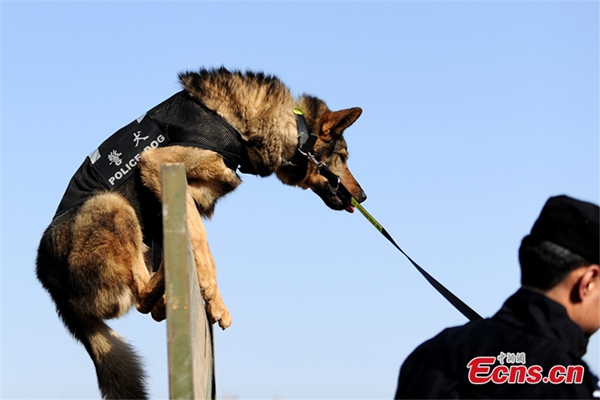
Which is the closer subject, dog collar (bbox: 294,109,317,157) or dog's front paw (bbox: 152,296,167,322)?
A: dog's front paw (bbox: 152,296,167,322)

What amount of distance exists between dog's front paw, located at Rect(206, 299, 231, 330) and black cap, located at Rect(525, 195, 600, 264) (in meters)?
2.57

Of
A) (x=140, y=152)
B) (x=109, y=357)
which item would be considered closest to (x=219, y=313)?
(x=109, y=357)

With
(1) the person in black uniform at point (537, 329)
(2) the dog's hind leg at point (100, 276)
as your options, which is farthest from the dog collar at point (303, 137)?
(1) the person in black uniform at point (537, 329)

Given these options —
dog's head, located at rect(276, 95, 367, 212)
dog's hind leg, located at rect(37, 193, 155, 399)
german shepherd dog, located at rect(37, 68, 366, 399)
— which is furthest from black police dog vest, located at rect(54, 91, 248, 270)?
dog's head, located at rect(276, 95, 367, 212)

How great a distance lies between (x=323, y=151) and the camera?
6781 mm

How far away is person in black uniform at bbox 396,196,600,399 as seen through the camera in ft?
8.46

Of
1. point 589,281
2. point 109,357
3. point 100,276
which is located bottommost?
point 109,357

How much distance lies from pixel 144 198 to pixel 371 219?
5.53 feet

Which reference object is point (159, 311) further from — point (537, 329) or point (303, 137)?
point (537, 329)

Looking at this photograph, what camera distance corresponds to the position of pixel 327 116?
679cm

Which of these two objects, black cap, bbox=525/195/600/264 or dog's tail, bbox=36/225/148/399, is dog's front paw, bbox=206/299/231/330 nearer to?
dog's tail, bbox=36/225/148/399

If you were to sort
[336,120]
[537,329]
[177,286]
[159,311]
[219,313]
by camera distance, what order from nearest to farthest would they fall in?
[537,329] → [177,286] → [219,313] → [159,311] → [336,120]

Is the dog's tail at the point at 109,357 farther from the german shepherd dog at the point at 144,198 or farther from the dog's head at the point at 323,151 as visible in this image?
the dog's head at the point at 323,151

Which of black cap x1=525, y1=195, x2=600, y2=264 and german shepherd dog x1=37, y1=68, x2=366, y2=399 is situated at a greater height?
german shepherd dog x1=37, y1=68, x2=366, y2=399
